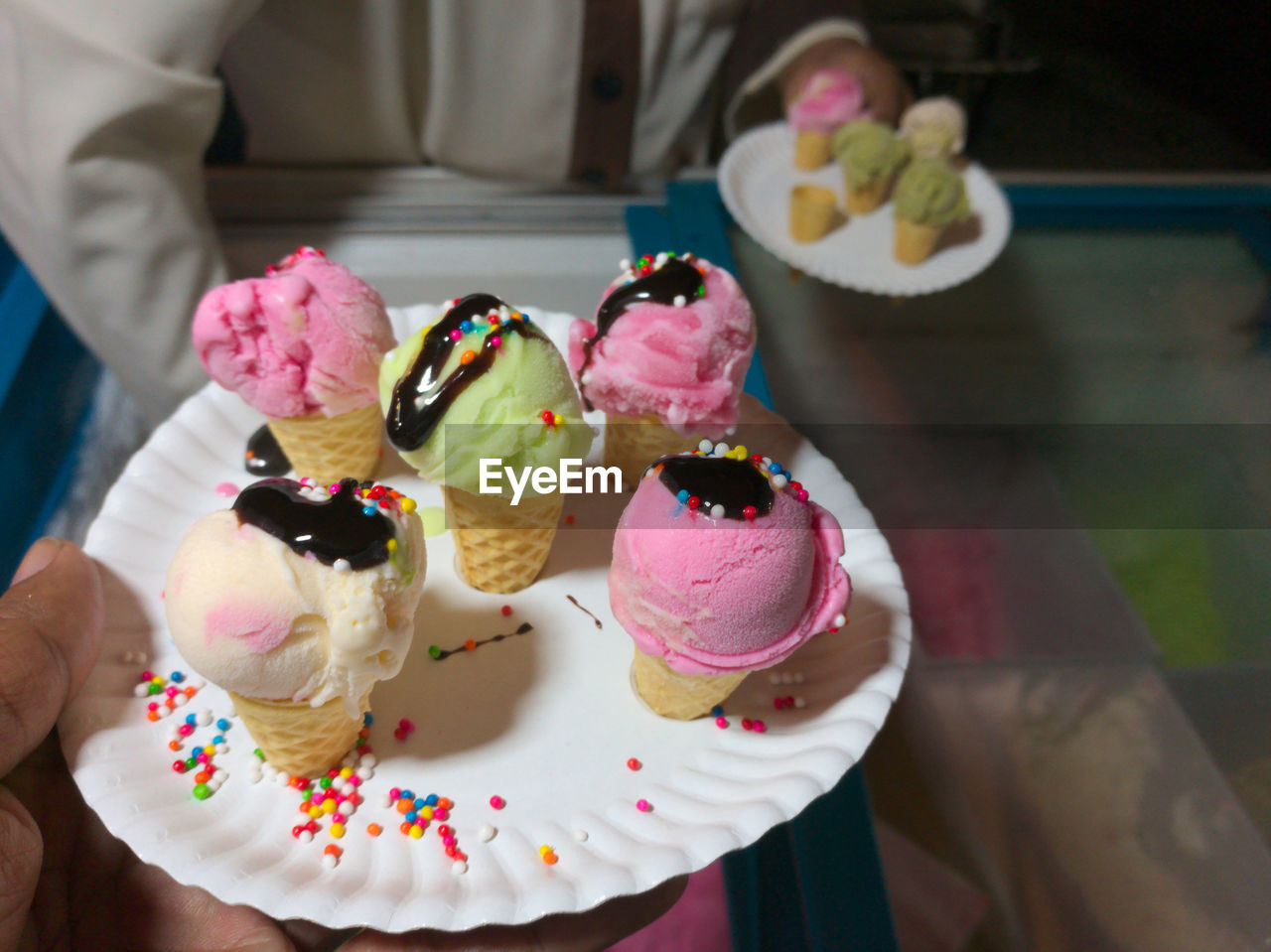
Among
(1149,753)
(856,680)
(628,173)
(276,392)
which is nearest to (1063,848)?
(1149,753)

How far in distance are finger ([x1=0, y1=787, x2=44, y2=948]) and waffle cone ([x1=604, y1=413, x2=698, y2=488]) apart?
2.82ft

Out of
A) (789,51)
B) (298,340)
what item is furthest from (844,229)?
(298,340)

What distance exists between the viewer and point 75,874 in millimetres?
1024

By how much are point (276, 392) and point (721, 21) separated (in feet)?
4.65

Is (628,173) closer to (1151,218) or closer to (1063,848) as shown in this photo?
(1151,218)

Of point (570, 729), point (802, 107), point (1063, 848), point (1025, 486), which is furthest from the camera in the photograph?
point (802, 107)

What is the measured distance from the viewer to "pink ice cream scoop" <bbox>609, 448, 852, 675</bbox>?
81 centimetres

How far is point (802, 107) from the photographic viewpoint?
2.00m

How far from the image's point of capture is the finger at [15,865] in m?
0.81

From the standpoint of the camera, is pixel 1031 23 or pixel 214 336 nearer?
pixel 214 336

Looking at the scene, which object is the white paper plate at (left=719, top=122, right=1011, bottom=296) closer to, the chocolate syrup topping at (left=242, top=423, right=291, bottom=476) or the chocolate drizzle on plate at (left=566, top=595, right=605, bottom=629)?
the chocolate drizzle on plate at (left=566, top=595, right=605, bottom=629)

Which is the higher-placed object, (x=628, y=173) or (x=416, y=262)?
(x=628, y=173)

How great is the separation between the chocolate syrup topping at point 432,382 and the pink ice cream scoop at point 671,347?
0.14m

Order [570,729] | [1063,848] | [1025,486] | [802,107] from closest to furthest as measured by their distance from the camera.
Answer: [570,729]
[1063,848]
[1025,486]
[802,107]
